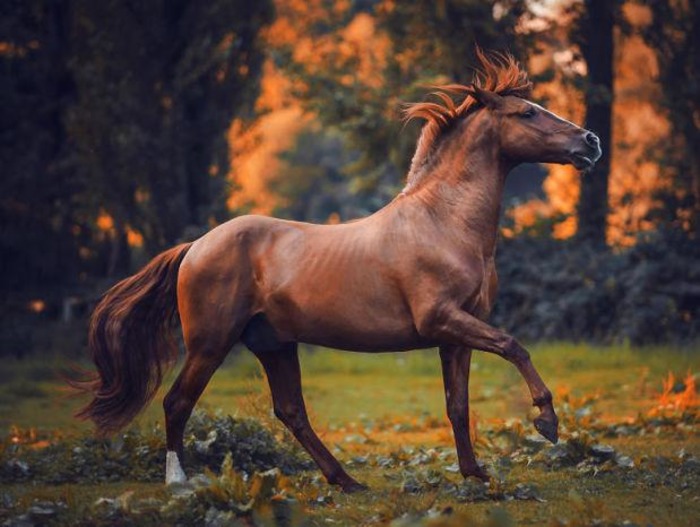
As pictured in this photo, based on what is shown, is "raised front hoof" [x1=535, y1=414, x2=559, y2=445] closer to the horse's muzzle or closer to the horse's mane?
the horse's muzzle

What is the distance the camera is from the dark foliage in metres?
15.6

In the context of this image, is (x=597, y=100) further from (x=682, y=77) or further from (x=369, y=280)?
(x=369, y=280)

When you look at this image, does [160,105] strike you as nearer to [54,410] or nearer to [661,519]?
[54,410]

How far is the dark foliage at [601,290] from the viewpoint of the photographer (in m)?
15.6

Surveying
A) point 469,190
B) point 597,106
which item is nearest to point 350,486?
point 469,190

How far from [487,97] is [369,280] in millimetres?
1446

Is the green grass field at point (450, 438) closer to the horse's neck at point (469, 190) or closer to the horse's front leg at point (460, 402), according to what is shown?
the horse's front leg at point (460, 402)

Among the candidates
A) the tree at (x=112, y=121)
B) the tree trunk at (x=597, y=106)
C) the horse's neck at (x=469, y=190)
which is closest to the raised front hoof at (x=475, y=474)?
the horse's neck at (x=469, y=190)

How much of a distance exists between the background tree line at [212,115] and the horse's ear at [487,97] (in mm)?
8955

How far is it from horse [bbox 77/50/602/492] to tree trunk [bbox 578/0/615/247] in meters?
10.5

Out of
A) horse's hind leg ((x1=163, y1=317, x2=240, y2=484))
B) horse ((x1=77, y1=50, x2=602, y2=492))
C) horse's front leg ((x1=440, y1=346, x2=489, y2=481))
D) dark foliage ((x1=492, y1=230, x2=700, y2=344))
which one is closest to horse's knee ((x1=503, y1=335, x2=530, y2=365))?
horse ((x1=77, y1=50, x2=602, y2=492))

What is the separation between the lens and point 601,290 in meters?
16.2

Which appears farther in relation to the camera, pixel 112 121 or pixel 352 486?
pixel 112 121

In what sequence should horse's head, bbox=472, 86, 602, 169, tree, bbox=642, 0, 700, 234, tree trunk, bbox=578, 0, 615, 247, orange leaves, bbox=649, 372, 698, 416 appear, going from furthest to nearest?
tree trunk, bbox=578, 0, 615, 247 < tree, bbox=642, 0, 700, 234 < orange leaves, bbox=649, 372, 698, 416 < horse's head, bbox=472, 86, 602, 169
